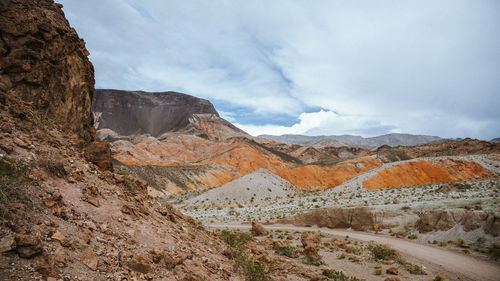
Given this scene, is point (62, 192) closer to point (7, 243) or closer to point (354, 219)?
point (7, 243)

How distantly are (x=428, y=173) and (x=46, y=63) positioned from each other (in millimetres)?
51188

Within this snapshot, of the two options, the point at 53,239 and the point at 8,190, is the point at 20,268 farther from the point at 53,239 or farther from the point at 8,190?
the point at 8,190

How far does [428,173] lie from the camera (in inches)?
1725

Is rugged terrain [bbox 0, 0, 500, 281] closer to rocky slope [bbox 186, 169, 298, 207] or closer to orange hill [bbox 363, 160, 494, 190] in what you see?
rocky slope [bbox 186, 169, 298, 207]

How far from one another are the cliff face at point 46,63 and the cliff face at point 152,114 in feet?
399

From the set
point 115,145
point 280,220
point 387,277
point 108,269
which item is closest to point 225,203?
point 280,220

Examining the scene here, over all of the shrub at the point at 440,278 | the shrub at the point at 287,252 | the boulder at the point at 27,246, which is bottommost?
the shrub at the point at 287,252

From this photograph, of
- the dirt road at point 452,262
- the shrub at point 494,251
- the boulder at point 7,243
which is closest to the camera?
the boulder at point 7,243

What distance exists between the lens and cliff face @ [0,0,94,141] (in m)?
7.70

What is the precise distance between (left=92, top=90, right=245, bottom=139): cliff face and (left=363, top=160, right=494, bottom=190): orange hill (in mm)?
97843

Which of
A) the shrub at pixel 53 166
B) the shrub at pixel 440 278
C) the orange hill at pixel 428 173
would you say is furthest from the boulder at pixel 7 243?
the orange hill at pixel 428 173

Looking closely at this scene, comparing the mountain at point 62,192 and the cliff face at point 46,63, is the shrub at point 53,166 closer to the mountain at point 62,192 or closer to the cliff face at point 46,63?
the mountain at point 62,192

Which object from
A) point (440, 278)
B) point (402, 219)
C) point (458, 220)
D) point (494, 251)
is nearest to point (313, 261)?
point (440, 278)

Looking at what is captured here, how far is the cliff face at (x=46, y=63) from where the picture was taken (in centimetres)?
770
